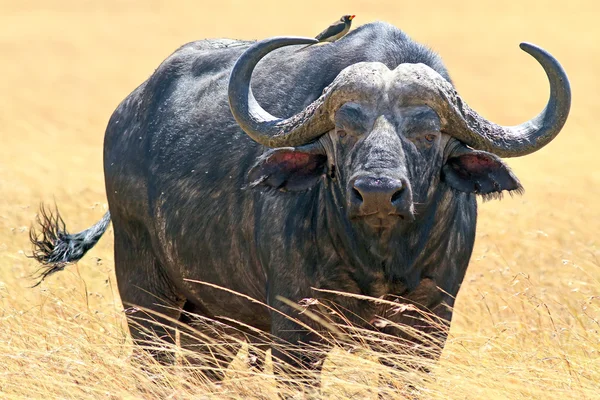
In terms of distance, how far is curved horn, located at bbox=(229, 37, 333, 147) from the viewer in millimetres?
5770

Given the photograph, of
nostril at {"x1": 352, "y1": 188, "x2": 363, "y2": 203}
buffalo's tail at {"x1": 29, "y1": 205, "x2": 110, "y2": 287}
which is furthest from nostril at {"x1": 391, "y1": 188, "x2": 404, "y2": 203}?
buffalo's tail at {"x1": 29, "y1": 205, "x2": 110, "y2": 287}

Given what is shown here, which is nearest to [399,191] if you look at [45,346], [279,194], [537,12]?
[279,194]

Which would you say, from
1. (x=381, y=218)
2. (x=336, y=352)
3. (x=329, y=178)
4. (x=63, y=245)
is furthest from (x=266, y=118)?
(x=63, y=245)

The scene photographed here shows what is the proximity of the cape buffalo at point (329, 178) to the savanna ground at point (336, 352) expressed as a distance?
423 mm

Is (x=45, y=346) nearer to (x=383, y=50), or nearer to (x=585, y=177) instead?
(x=383, y=50)

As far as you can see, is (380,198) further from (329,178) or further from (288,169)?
(288,169)

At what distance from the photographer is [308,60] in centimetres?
667

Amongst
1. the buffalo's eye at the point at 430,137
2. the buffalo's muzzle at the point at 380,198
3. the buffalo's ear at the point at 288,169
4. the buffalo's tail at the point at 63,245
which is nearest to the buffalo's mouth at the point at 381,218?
the buffalo's muzzle at the point at 380,198

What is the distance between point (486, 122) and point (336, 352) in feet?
4.43

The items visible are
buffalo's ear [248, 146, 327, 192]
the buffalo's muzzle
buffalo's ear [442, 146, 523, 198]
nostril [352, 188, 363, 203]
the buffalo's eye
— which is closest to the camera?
the buffalo's muzzle

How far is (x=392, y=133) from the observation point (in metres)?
5.40

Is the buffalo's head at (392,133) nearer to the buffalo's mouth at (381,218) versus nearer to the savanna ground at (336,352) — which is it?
the buffalo's mouth at (381,218)

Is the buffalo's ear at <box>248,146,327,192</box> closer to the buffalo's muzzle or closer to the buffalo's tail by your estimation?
the buffalo's muzzle

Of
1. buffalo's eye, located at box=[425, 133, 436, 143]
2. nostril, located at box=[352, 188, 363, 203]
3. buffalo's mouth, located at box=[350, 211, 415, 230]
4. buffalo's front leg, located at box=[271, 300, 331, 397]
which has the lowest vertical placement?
buffalo's front leg, located at box=[271, 300, 331, 397]
